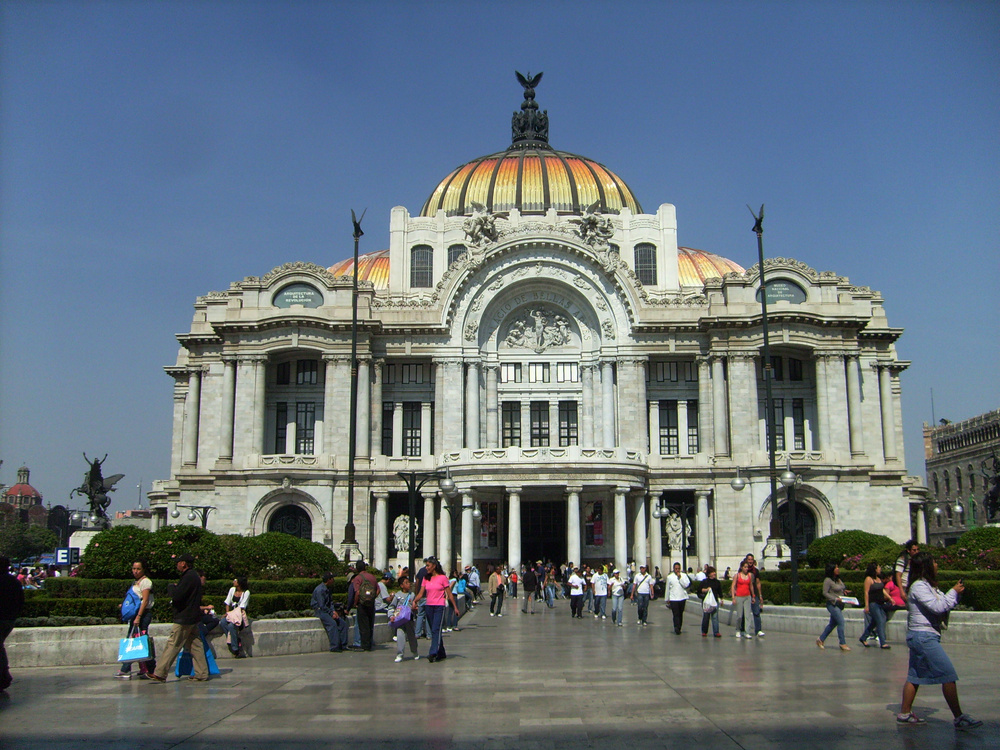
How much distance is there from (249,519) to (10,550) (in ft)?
214

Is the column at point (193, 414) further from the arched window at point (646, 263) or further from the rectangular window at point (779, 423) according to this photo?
the rectangular window at point (779, 423)

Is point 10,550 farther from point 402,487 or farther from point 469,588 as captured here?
point 469,588

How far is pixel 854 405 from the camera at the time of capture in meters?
60.3

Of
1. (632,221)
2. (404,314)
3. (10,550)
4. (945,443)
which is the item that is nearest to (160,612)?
(404,314)

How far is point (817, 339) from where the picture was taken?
197 feet

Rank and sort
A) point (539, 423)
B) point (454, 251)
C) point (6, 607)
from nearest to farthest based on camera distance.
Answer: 1. point (6, 607)
2. point (539, 423)
3. point (454, 251)

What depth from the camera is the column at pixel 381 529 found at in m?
59.5

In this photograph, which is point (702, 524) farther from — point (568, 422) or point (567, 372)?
point (567, 372)

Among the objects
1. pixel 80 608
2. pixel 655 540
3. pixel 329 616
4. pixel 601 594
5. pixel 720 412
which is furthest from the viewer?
pixel 720 412

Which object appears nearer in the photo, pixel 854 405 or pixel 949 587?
pixel 949 587

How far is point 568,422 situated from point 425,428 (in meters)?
9.12

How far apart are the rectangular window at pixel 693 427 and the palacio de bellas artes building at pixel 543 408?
144mm

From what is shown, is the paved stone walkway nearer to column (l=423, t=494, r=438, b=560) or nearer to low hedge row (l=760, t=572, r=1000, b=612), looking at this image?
low hedge row (l=760, t=572, r=1000, b=612)

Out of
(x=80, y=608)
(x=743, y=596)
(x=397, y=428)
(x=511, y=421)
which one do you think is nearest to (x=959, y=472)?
(x=511, y=421)
